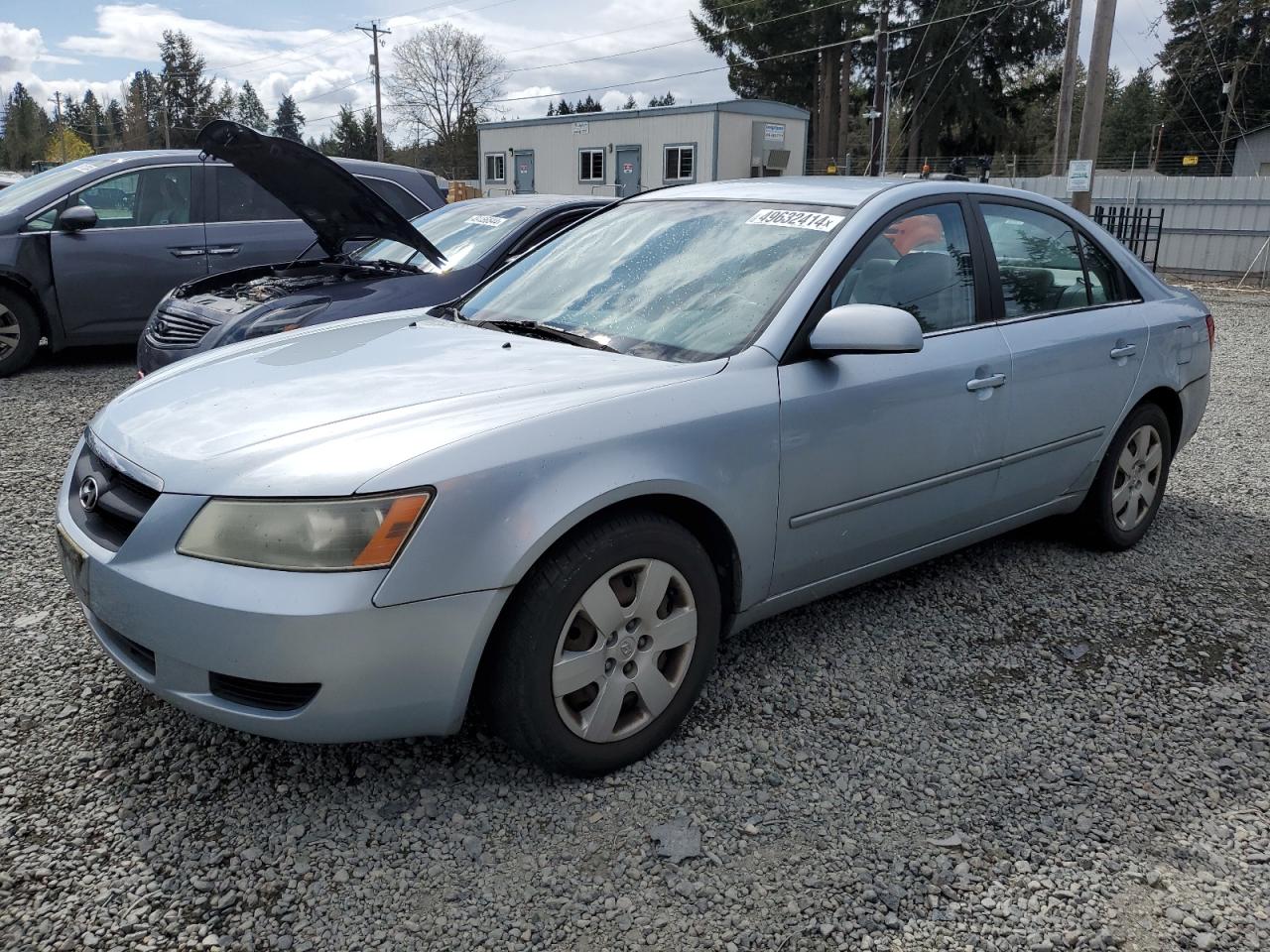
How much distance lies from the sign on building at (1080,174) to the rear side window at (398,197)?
8.79m

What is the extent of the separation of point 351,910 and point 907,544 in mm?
2079

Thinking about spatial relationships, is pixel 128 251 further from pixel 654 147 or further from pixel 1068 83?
pixel 654 147

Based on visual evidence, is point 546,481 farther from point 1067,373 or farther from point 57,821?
point 1067,373

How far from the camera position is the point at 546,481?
233 centimetres

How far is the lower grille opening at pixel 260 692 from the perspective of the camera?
2227 mm

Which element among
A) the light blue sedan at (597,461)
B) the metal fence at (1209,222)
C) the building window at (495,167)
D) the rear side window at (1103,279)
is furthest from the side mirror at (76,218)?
the building window at (495,167)

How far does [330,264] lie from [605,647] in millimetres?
4613

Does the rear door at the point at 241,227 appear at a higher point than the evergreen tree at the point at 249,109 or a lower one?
lower

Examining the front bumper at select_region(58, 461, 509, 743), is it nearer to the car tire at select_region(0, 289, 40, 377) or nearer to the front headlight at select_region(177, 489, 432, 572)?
the front headlight at select_region(177, 489, 432, 572)

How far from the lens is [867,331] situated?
2.79m

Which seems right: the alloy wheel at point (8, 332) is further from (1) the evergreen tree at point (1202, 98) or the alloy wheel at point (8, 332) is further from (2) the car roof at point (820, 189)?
(1) the evergreen tree at point (1202, 98)

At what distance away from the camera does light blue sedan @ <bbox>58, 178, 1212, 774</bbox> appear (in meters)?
2.20

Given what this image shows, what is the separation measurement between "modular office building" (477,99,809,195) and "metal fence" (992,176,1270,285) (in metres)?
10.4

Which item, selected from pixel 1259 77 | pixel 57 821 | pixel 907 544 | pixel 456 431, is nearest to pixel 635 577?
pixel 456 431
